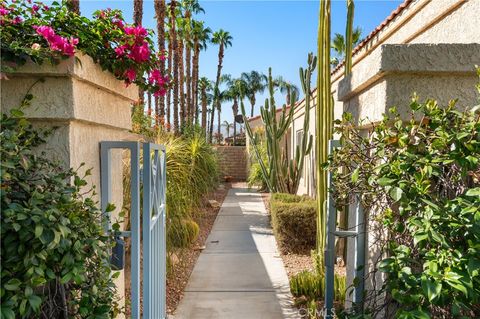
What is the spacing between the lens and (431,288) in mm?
1232

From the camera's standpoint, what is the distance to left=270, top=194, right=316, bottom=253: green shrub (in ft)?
A: 19.5

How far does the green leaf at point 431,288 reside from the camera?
47.8 inches

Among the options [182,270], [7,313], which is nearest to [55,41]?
[7,313]

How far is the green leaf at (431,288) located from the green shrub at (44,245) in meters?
1.29

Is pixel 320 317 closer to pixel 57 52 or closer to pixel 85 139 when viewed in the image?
pixel 85 139

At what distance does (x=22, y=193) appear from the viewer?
1.35m

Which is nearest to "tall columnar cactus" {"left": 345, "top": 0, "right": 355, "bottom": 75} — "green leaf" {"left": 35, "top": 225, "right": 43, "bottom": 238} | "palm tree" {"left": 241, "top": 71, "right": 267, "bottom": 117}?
"green leaf" {"left": 35, "top": 225, "right": 43, "bottom": 238}

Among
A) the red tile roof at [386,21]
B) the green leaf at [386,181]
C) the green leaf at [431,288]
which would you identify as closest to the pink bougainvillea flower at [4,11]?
the green leaf at [386,181]

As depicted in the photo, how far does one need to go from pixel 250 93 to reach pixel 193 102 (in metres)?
26.9

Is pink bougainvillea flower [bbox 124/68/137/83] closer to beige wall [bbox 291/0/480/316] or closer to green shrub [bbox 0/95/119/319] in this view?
green shrub [bbox 0/95/119/319]

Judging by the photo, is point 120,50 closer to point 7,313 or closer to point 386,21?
point 7,313

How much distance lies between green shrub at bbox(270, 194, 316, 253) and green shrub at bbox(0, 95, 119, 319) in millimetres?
4547

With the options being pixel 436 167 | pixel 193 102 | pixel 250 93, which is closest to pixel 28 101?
pixel 436 167

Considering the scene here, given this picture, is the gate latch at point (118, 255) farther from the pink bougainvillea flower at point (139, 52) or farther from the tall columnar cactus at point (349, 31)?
the tall columnar cactus at point (349, 31)
